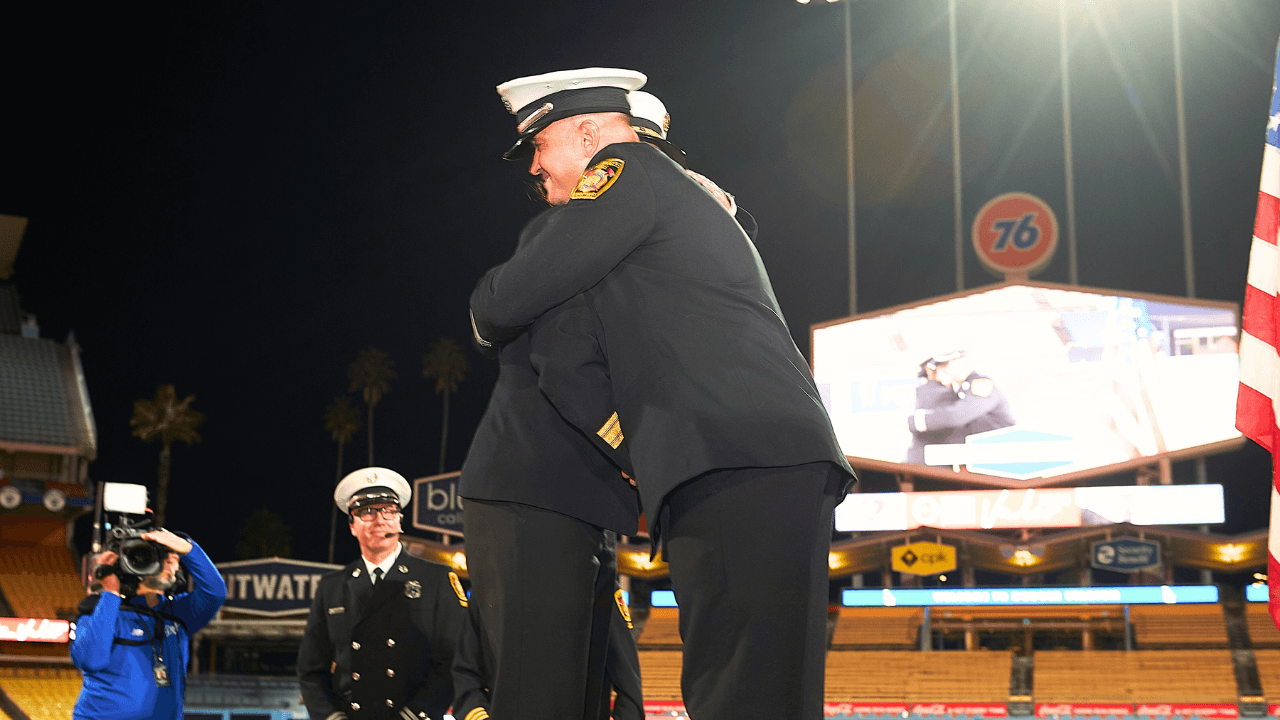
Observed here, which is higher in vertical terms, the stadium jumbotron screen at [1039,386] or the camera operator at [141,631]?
the stadium jumbotron screen at [1039,386]

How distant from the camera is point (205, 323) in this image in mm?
48250

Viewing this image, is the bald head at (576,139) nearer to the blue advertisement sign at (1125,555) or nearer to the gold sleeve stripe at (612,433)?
the gold sleeve stripe at (612,433)

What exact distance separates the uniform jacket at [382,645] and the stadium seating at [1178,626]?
2775 centimetres

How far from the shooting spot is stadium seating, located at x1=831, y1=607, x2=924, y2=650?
2955 cm

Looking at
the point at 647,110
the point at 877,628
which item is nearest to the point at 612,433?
the point at 647,110

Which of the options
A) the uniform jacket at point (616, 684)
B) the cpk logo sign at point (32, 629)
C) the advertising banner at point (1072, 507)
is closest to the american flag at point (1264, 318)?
the uniform jacket at point (616, 684)

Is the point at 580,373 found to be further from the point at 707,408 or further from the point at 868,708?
the point at 868,708

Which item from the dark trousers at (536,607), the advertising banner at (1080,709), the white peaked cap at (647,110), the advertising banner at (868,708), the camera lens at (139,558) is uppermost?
the white peaked cap at (647,110)

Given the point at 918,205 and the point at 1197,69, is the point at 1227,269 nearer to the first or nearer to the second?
the point at 1197,69

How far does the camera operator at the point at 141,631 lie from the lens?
493cm

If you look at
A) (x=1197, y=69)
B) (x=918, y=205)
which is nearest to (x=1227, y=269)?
(x=1197, y=69)

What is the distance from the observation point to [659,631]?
101 feet

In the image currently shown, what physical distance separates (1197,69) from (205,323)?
3977cm

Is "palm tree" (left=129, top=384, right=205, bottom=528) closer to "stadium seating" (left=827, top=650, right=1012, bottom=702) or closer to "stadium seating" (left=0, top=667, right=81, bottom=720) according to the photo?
"stadium seating" (left=0, top=667, right=81, bottom=720)
